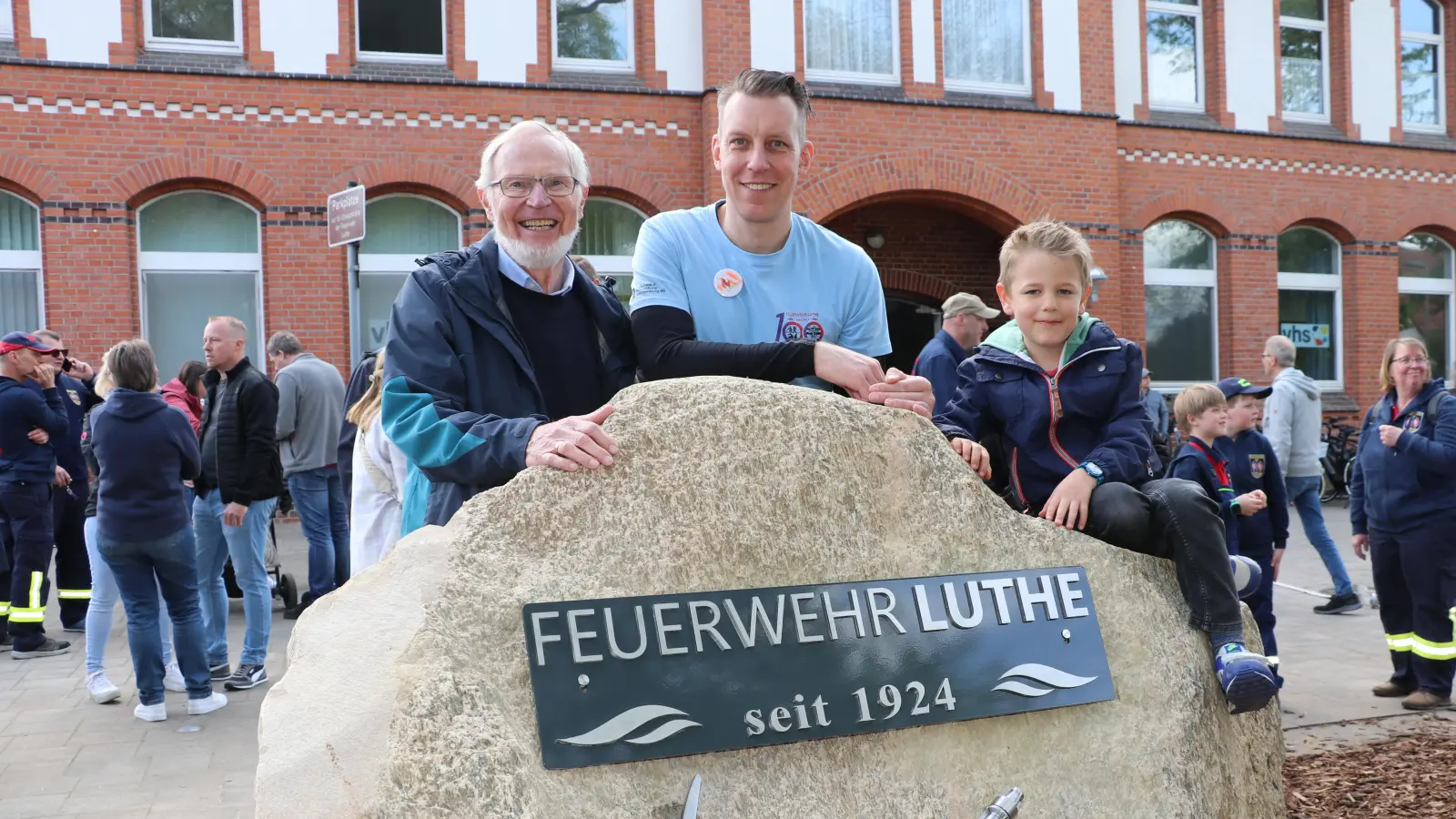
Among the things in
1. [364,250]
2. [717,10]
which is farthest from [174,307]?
[717,10]

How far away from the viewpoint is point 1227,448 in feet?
19.0

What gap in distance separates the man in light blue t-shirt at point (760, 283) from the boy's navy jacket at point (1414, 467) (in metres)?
3.93

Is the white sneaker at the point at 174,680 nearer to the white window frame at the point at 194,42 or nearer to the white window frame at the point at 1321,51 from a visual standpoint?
the white window frame at the point at 194,42

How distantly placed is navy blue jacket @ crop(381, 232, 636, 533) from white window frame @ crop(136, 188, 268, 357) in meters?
9.94

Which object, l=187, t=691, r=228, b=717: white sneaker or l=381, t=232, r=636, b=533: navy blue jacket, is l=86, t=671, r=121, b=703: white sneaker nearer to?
l=187, t=691, r=228, b=717: white sneaker

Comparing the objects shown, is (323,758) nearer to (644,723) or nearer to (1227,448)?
(644,723)

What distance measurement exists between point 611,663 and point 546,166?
3.60 ft

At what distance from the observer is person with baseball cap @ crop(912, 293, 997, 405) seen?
5371 millimetres

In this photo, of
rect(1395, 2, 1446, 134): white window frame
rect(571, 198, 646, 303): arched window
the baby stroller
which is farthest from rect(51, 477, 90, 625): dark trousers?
rect(1395, 2, 1446, 134): white window frame

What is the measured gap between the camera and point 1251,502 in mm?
5250

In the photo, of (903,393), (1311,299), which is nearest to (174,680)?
(903,393)

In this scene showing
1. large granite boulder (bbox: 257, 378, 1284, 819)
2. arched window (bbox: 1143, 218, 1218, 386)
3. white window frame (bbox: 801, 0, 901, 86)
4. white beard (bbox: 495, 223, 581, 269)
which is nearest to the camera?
large granite boulder (bbox: 257, 378, 1284, 819)

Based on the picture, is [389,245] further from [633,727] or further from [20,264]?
[633,727]

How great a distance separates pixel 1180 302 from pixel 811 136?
5.95 meters
